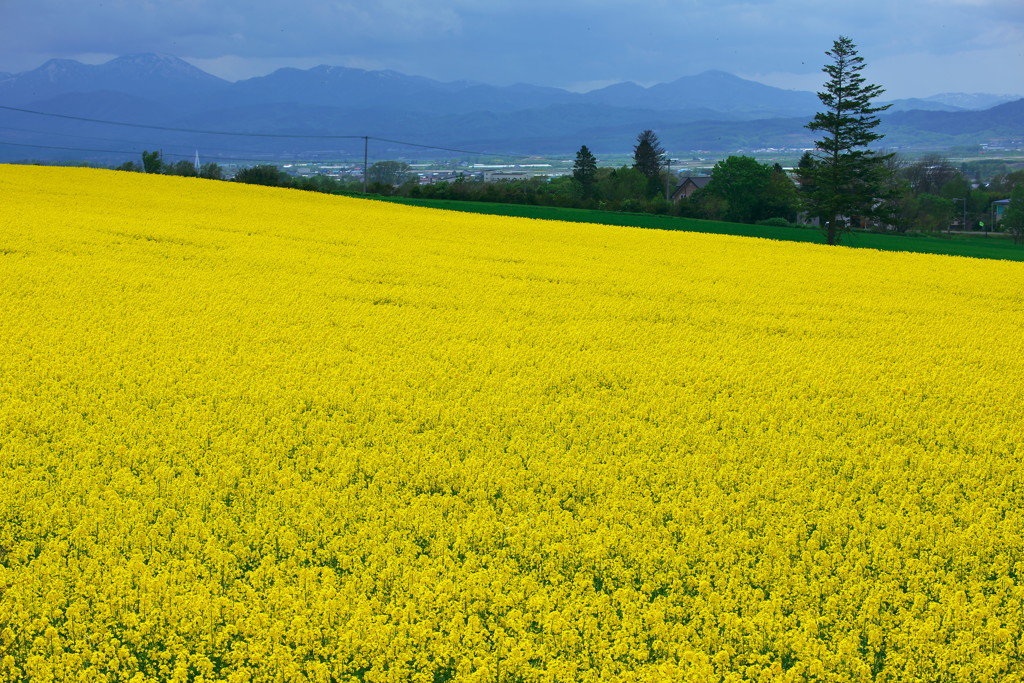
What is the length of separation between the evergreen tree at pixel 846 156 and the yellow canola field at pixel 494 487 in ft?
142

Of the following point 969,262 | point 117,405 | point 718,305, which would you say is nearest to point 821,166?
point 969,262

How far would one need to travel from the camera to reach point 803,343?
13.0 metres

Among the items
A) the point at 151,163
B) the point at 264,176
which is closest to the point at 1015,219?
the point at 264,176

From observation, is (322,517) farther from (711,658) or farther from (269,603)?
(711,658)

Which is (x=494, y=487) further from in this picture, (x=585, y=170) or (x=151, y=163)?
(x=585, y=170)

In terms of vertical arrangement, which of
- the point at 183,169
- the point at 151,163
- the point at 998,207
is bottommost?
the point at 183,169

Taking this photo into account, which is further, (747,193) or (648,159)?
(648,159)

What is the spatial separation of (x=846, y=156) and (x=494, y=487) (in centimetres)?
5650

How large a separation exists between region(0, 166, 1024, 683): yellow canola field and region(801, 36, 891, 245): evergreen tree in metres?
43.2

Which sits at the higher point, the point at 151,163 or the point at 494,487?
the point at 151,163

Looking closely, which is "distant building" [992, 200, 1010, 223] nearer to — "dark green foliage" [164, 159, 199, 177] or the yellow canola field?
"dark green foliage" [164, 159, 199, 177]

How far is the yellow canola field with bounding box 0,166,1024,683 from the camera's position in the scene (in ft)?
17.0

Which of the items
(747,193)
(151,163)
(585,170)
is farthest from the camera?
(585,170)

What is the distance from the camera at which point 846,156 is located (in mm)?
56594
